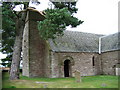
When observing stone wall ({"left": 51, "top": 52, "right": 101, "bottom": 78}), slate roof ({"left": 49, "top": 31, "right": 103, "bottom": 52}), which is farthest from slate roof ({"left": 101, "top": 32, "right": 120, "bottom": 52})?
stone wall ({"left": 51, "top": 52, "right": 101, "bottom": 78})

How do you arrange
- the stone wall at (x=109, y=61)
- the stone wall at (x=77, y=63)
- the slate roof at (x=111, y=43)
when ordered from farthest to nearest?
the slate roof at (x=111, y=43)
the stone wall at (x=109, y=61)
the stone wall at (x=77, y=63)

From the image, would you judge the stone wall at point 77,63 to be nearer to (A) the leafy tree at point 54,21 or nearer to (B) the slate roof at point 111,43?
(B) the slate roof at point 111,43

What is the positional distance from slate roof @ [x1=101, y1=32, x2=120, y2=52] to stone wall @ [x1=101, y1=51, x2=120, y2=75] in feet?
2.29

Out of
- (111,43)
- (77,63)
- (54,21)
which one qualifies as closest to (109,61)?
(111,43)

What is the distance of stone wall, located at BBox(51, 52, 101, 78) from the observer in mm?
19203

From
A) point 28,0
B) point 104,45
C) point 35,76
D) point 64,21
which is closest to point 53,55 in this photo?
point 35,76

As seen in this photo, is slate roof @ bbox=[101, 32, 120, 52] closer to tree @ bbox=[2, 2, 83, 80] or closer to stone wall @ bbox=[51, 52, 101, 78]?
stone wall @ bbox=[51, 52, 101, 78]

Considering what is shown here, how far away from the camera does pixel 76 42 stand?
22.9 meters

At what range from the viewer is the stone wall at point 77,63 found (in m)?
19.2

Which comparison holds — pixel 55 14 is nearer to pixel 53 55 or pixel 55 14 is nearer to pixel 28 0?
pixel 28 0

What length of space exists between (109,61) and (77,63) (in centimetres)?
477

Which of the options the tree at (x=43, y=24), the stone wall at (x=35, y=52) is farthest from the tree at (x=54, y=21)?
the stone wall at (x=35, y=52)

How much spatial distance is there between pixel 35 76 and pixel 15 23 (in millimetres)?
7226

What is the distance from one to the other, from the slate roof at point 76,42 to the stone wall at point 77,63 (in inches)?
26.7
